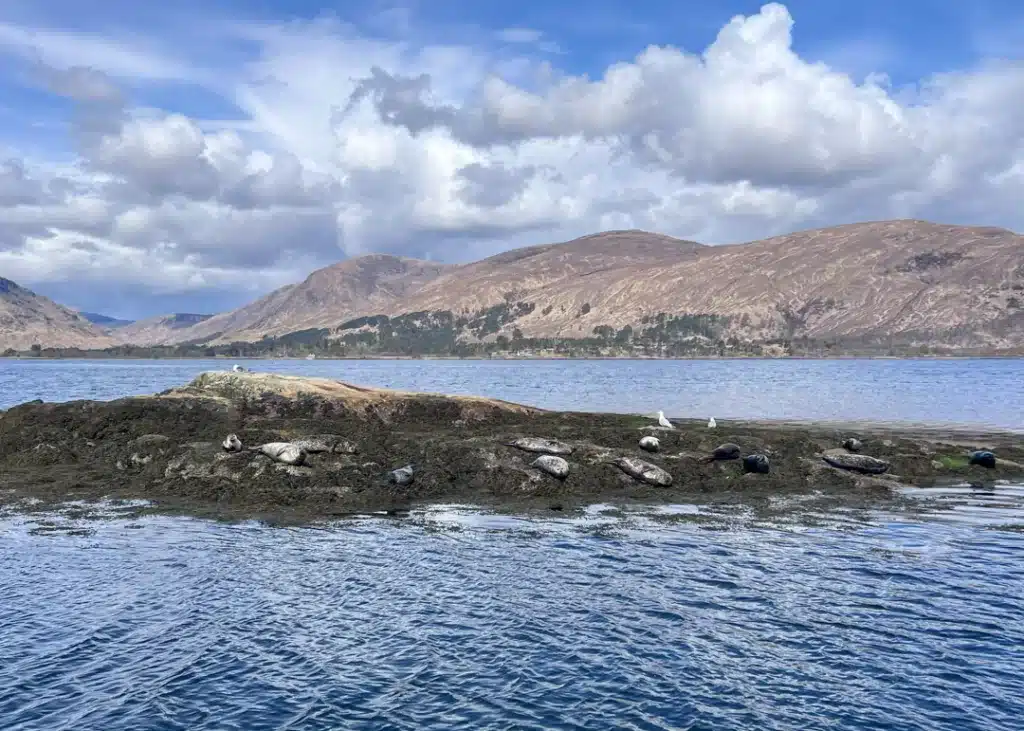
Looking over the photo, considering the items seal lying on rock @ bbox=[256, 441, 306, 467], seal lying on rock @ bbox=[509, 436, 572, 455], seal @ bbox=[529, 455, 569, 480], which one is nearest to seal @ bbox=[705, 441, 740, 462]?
seal lying on rock @ bbox=[509, 436, 572, 455]

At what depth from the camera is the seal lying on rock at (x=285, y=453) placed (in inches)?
1334

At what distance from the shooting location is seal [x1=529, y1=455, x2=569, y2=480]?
3475cm

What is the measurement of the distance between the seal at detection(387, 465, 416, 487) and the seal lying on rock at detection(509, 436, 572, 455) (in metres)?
5.47

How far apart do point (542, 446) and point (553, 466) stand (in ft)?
7.03

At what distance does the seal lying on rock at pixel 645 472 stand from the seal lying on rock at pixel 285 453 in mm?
13863

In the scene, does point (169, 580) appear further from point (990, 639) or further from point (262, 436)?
point (990, 639)

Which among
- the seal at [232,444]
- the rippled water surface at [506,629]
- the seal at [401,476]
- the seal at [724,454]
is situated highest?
the seal at [232,444]

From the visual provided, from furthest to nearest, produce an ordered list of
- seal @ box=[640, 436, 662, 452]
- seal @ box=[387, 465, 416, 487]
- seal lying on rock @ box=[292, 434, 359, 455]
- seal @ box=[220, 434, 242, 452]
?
seal @ box=[640, 436, 662, 452] → seal lying on rock @ box=[292, 434, 359, 455] → seal @ box=[220, 434, 242, 452] → seal @ box=[387, 465, 416, 487]

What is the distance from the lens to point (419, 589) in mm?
20953

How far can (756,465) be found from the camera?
36688 millimetres

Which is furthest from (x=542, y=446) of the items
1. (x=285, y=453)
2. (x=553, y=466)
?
(x=285, y=453)

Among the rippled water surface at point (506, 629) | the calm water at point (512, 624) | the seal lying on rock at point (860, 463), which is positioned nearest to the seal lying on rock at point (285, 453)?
the calm water at point (512, 624)

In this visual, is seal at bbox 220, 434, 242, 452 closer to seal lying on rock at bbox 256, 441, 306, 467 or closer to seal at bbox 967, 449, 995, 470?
seal lying on rock at bbox 256, 441, 306, 467

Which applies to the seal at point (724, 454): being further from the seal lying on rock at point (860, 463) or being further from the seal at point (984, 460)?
the seal at point (984, 460)
